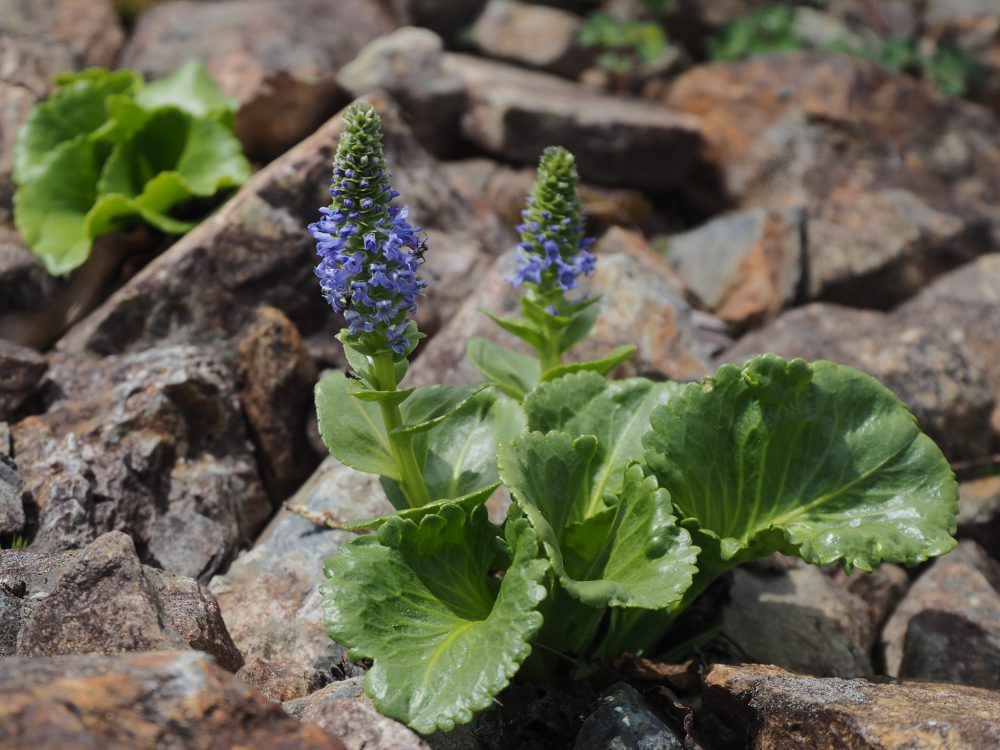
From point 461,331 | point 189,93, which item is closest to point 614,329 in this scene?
point 461,331

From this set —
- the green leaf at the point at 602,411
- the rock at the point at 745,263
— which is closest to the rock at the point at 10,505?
the green leaf at the point at 602,411

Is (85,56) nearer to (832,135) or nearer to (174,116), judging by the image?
(174,116)

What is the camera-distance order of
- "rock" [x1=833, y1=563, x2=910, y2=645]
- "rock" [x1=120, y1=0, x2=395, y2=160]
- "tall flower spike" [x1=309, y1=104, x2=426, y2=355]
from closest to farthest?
1. "tall flower spike" [x1=309, y1=104, x2=426, y2=355]
2. "rock" [x1=833, y1=563, x2=910, y2=645]
3. "rock" [x1=120, y1=0, x2=395, y2=160]

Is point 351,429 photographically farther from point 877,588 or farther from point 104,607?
point 877,588

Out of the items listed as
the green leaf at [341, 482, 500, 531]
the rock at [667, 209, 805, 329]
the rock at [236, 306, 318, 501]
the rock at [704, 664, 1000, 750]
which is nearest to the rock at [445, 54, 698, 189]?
the rock at [667, 209, 805, 329]

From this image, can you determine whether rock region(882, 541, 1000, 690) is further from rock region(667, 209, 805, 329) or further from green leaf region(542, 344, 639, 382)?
rock region(667, 209, 805, 329)

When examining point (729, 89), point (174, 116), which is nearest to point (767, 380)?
point (174, 116)

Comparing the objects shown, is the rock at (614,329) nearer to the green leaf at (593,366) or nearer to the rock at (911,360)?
the rock at (911,360)
